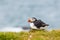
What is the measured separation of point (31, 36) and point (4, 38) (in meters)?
1.41

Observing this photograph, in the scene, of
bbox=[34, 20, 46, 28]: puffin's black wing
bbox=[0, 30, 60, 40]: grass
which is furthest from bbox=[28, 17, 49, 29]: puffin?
bbox=[0, 30, 60, 40]: grass

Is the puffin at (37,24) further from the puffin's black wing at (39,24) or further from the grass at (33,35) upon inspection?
the grass at (33,35)

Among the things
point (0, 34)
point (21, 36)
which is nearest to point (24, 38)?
point (21, 36)

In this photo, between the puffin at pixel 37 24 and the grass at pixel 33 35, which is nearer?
the grass at pixel 33 35

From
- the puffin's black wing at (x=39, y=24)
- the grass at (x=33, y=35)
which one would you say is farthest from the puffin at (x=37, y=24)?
the grass at (x=33, y=35)

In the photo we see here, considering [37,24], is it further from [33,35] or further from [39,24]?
[33,35]

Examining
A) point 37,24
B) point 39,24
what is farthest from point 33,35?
point 39,24

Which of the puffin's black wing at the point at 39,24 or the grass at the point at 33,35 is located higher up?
the puffin's black wing at the point at 39,24

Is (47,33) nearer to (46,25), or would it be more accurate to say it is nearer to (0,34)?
(46,25)

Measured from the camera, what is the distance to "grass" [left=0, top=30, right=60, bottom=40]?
1189cm

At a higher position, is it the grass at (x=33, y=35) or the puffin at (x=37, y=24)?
the puffin at (x=37, y=24)

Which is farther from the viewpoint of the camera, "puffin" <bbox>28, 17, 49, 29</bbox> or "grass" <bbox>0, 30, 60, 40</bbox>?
"puffin" <bbox>28, 17, 49, 29</bbox>

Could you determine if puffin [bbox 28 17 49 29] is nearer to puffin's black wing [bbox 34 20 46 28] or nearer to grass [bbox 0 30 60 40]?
puffin's black wing [bbox 34 20 46 28]

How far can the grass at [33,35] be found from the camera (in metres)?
11.9
